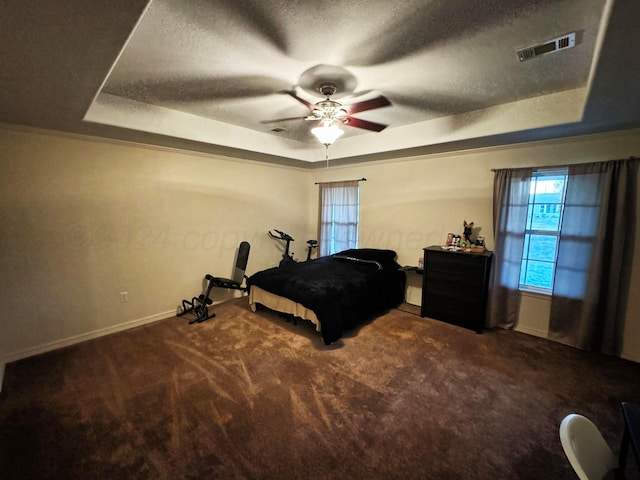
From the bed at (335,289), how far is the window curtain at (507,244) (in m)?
1.25

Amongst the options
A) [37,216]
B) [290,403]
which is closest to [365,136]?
[290,403]

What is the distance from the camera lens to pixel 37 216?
8.63 ft

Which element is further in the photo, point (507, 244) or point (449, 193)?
point (449, 193)

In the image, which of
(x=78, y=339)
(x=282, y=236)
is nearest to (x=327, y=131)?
(x=282, y=236)

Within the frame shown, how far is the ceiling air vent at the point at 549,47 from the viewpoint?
1.63 m

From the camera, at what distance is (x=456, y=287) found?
3.34 m

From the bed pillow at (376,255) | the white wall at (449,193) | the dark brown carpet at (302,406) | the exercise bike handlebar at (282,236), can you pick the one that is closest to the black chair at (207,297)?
the dark brown carpet at (302,406)

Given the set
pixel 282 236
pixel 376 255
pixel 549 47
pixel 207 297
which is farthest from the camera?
pixel 282 236

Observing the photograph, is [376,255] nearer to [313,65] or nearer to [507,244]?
[507,244]

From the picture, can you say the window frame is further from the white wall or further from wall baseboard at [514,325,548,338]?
wall baseboard at [514,325,548,338]

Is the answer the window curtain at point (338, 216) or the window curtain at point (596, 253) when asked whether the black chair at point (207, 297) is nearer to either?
the window curtain at point (338, 216)

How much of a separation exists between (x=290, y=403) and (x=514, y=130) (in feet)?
10.8

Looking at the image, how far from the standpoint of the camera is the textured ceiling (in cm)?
131

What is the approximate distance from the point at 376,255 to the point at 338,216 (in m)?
1.24
